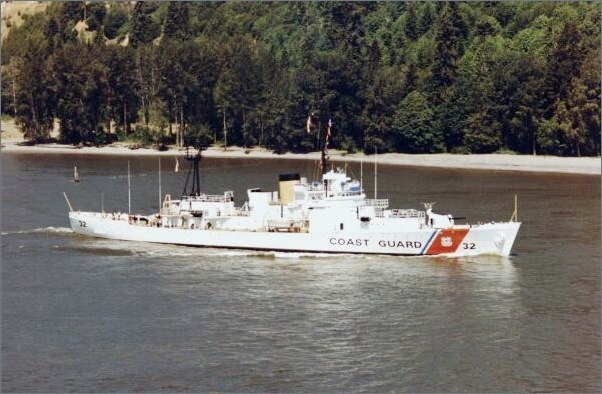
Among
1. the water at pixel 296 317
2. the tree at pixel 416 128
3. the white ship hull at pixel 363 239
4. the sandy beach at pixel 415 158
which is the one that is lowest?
the water at pixel 296 317

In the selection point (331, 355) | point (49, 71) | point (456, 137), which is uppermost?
point (49, 71)

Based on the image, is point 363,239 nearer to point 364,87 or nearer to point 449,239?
point 449,239

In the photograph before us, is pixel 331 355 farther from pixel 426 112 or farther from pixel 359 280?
pixel 426 112

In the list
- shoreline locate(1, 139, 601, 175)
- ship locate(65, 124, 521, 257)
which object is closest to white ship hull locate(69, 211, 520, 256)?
ship locate(65, 124, 521, 257)

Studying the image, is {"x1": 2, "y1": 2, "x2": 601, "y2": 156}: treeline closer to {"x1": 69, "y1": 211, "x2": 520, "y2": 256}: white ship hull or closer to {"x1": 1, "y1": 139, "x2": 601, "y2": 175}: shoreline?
Result: {"x1": 1, "y1": 139, "x2": 601, "y2": 175}: shoreline

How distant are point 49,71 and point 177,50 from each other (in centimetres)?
2520

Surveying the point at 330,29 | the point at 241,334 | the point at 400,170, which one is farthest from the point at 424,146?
the point at 241,334

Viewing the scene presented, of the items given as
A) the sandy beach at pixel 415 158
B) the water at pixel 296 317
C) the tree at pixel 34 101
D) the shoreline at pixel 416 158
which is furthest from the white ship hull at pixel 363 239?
the tree at pixel 34 101

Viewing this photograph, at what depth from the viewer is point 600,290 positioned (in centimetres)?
→ 6812

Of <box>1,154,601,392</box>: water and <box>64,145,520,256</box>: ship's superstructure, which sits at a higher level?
<box>64,145,520,256</box>: ship's superstructure

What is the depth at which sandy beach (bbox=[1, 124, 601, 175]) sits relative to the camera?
143750 millimetres

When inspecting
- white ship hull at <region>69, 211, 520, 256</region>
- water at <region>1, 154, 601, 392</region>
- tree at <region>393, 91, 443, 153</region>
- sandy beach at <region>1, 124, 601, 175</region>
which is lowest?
water at <region>1, 154, 601, 392</region>

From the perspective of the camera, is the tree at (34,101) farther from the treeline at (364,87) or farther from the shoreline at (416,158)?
the shoreline at (416,158)

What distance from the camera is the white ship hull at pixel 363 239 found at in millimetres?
77812
